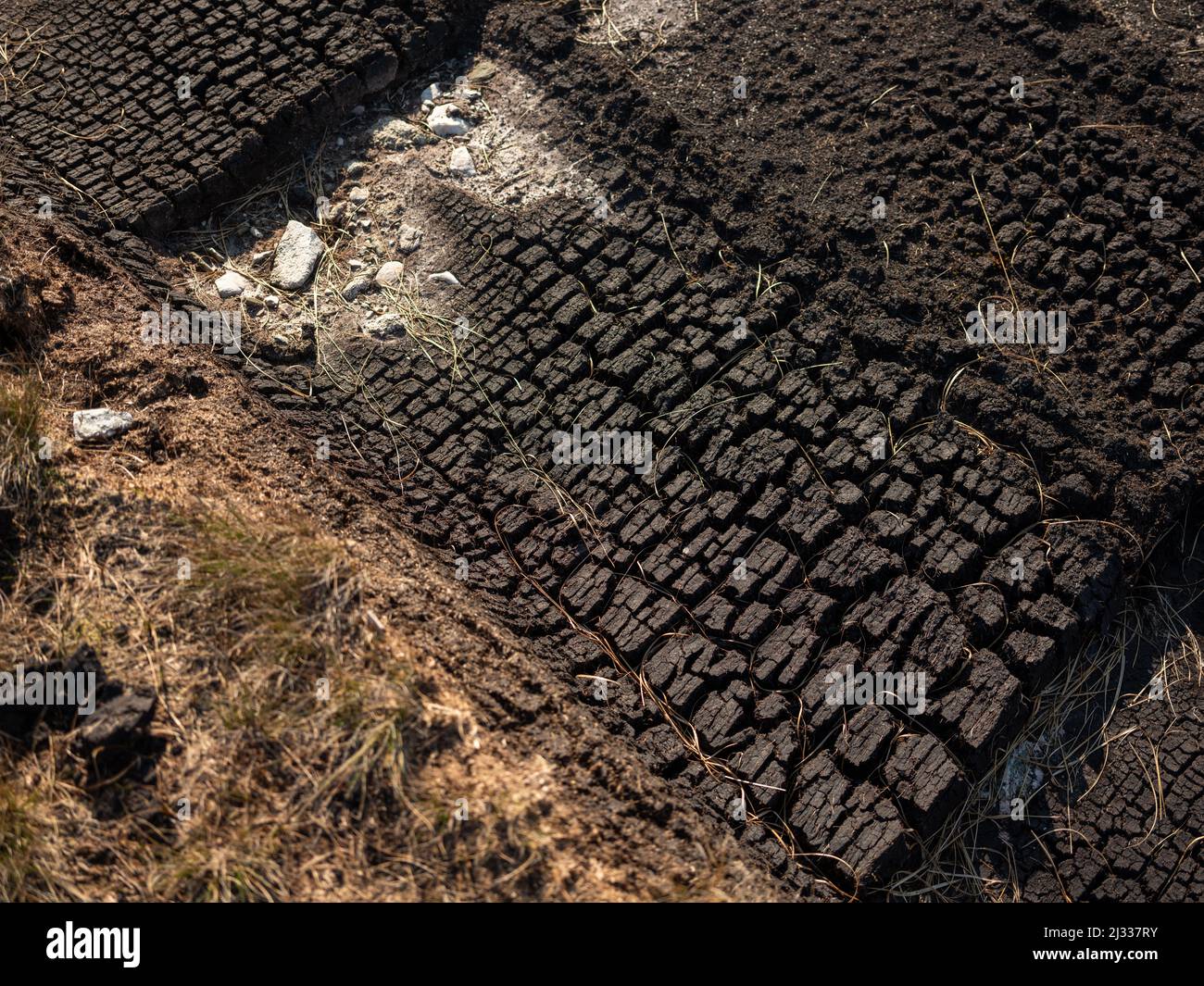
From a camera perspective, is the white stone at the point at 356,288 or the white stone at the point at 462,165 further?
the white stone at the point at 462,165

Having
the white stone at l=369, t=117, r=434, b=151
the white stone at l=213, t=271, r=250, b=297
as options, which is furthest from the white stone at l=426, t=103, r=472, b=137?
the white stone at l=213, t=271, r=250, b=297

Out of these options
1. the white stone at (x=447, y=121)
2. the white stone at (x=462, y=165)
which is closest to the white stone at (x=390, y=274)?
the white stone at (x=462, y=165)

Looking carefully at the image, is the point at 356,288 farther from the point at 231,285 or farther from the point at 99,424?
the point at 99,424

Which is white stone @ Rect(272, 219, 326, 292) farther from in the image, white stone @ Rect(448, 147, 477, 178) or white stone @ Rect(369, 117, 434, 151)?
white stone @ Rect(448, 147, 477, 178)

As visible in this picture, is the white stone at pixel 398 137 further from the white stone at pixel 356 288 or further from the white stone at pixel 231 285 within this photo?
the white stone at pixel 231 285

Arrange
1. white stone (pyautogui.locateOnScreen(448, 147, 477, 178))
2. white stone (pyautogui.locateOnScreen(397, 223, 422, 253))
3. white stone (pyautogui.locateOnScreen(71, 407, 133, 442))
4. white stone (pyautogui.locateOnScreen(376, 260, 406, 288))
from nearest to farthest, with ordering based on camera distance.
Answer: white stone (pyautogui.locateOnScreen(71, 407, 133, 442)) < white stone (pyautogui.locateOnScreen(376, 260, 406, 288)) < white stone (pyautogui.locateOnScreen(397, 223, 422, 253)) < white stone (pyautogui.locateOnScreen(448, 147, 477, 178))

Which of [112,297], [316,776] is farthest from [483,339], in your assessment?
[316,776]

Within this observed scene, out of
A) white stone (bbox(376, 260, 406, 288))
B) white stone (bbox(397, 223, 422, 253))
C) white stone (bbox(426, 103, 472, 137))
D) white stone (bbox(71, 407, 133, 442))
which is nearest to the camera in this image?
white stone (bbox(71, 407, 133, 442))
